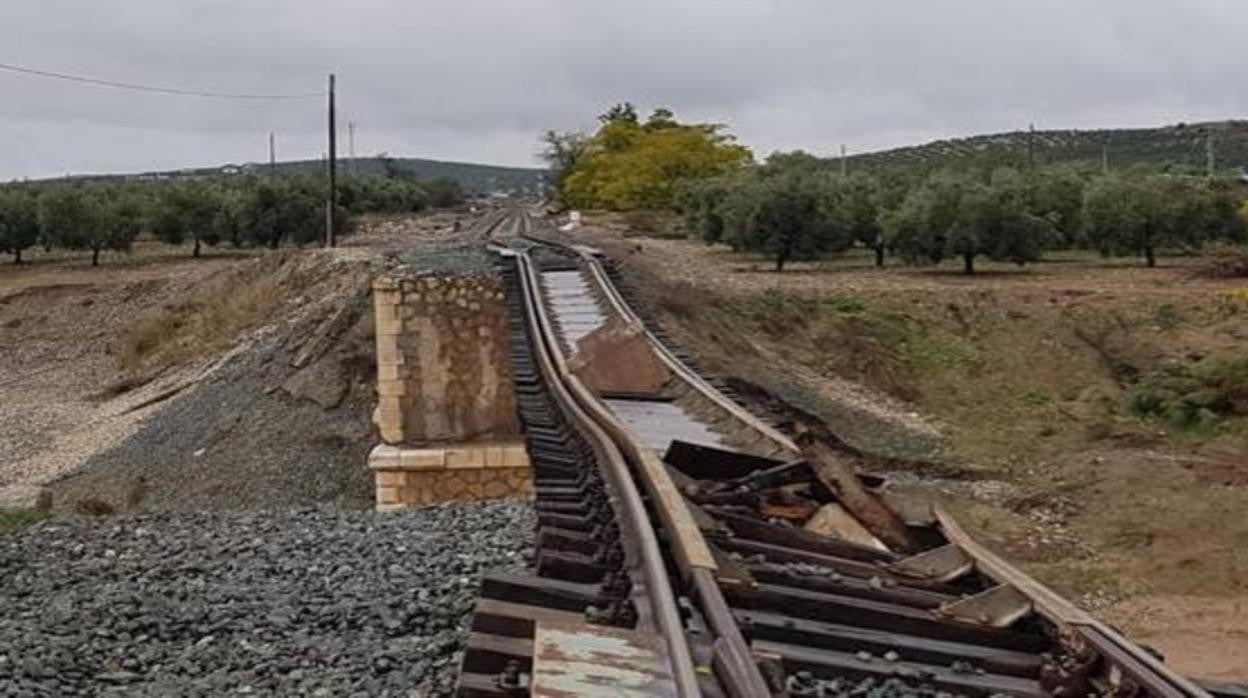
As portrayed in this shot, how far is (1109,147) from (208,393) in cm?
11384

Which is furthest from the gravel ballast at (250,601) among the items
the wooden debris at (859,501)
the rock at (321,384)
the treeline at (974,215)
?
the treeline at (974,215)

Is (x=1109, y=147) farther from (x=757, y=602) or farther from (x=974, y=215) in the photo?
(x=757, y=602)

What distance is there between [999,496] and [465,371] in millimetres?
7192

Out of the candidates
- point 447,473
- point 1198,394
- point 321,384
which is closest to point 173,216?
point 321,384

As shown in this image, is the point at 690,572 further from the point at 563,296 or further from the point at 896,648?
the point at 563,296

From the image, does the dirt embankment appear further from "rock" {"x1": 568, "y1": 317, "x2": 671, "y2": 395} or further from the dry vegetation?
"rock" {"x1": 568, "y1": 317, "x2": 671, "y2": 395}

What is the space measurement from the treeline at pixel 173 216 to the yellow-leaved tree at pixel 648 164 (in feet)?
49.3

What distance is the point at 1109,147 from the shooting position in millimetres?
131000

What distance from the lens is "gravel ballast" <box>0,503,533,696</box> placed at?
735cm

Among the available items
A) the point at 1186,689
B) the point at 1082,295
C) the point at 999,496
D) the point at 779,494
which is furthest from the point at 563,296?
the point at 1082,295

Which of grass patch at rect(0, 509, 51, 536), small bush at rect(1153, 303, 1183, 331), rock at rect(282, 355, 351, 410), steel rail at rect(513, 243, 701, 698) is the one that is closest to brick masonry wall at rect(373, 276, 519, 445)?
rock at rect(282, 355, 351, 410)

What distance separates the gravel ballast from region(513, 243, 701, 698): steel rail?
2.85 ft

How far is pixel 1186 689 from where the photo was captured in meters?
4.85

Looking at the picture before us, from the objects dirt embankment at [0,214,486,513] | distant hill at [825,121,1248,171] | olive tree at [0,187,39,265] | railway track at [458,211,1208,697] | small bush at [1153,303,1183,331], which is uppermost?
distant hill at [825,121,1248,171]
